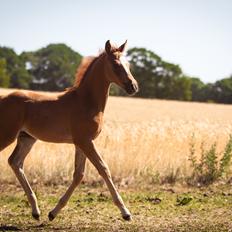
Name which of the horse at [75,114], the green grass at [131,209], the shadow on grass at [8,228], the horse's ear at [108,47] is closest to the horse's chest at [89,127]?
the horse at [75,114]

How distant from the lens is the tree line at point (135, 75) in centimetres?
6975

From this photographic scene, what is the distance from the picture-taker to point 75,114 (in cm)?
716

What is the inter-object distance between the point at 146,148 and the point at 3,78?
2143 inches

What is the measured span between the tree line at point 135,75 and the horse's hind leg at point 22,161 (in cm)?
5690

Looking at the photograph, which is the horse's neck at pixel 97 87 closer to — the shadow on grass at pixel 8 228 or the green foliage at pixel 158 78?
the shadow on grass at pixel 8 228

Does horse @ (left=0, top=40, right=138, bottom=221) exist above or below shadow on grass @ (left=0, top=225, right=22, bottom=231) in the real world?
→ above

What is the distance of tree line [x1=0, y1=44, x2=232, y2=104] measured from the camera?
69750mm

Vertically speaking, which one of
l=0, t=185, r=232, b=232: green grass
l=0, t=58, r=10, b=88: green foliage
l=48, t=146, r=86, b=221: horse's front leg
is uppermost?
l=48, t=146, r=86, b=221: horse's front leg

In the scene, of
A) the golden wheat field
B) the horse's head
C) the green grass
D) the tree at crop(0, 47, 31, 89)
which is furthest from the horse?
the tree at crop(0, 47, 31, 89)

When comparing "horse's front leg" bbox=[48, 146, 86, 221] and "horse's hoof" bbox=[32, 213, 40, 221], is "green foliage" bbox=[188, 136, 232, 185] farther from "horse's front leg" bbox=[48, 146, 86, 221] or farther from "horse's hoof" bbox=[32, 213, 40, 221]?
"horse's hoof" bbox=[32, 213, 40, 221]

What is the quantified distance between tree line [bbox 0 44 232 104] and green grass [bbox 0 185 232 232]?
2170 inches

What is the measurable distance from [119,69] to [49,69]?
6981 centimetres

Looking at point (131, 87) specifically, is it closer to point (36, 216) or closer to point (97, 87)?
point (97, 87)

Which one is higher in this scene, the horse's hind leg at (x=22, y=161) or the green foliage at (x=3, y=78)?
the horse's hind leg at (x=22, y=161)
